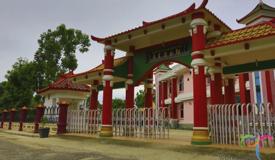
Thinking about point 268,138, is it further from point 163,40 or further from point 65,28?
point 65,28

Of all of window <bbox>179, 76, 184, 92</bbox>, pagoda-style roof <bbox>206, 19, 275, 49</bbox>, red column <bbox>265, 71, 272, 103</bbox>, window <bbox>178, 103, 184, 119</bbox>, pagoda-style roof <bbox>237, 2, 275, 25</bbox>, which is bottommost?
window <bbox>178, 103, 184, 119</bbox>

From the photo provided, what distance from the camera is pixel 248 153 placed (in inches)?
266

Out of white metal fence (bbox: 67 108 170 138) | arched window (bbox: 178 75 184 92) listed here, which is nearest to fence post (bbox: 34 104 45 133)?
white metal fence (bbox: 67 108 170 138)

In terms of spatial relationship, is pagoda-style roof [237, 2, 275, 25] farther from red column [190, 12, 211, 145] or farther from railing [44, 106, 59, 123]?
railing [44, 106, 59, 123]

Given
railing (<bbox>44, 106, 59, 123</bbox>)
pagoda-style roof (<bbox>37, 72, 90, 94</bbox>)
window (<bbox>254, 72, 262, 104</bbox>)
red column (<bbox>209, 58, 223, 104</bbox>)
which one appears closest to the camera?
red column (<bbox>209, 58, 223, 104</bbox>)

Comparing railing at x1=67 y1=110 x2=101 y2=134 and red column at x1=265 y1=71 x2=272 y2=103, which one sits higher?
red column at x1=265 y1=71 x2=272 y2=103

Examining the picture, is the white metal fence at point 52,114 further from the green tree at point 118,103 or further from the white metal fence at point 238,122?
the green tree at point 118,103

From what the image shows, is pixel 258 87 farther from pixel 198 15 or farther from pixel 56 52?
pixel 56 52

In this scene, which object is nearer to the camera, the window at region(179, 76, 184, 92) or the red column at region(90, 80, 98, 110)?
the red column at region(90, 80, 98, 110)

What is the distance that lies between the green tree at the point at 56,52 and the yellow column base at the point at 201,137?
2498cm

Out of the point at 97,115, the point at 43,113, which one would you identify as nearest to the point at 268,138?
the point at 97,115

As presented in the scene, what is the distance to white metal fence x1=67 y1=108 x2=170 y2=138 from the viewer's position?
421 inches

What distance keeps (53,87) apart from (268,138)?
1442 centimetres

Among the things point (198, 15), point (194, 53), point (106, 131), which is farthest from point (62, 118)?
point (198, 15)
